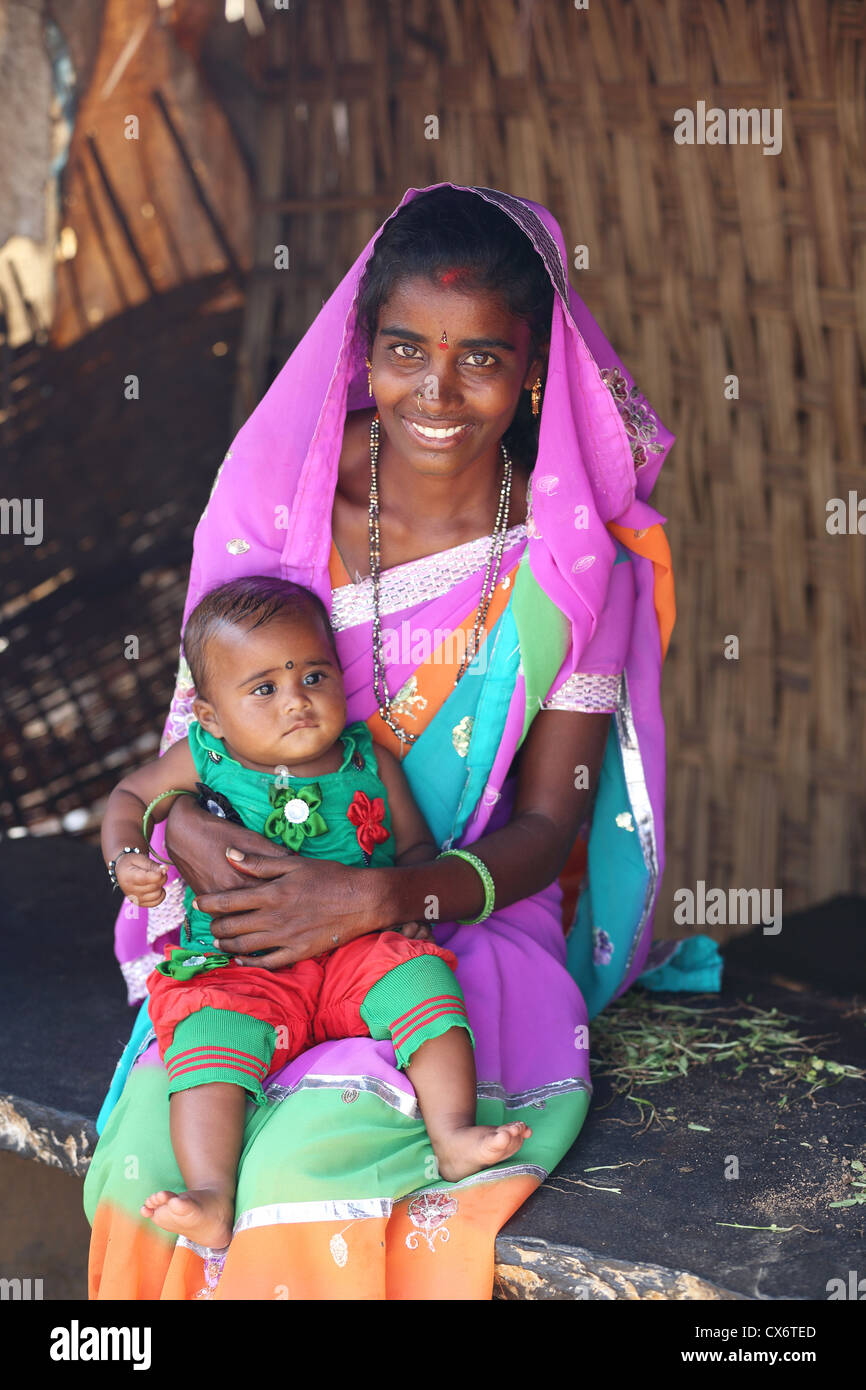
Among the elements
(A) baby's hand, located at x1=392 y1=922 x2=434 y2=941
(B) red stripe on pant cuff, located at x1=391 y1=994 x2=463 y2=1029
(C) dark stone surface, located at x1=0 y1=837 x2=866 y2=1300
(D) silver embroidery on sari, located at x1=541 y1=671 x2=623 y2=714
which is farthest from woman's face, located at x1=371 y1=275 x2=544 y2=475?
(C) dark stone surface, located at x1=0 y1=837 x2=866 y2=1300

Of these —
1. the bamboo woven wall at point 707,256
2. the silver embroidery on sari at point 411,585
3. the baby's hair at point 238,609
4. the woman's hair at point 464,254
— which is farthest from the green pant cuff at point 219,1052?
the bamboo woven wall at point 707,256

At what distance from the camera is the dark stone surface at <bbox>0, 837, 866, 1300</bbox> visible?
1.98m

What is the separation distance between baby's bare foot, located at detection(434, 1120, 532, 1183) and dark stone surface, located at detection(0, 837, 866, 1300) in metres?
0.12

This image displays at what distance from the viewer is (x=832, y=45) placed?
3.72m

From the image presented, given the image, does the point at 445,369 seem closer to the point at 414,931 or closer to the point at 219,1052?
the point at 414,931

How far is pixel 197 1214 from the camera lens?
6.16 ft

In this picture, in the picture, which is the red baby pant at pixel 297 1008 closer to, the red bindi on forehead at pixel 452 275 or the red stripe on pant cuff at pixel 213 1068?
the red stripe on pant cuff at pixel 213 1068

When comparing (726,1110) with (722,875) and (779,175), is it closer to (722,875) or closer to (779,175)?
(722,875)

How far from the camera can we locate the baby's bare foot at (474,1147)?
196 cm

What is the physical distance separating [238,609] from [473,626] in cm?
47

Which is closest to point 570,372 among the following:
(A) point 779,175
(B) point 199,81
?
(A) point 779,175

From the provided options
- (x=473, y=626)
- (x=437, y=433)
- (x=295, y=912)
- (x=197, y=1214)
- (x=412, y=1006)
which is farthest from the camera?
(x=473, y=626)

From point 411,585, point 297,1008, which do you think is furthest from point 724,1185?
point 411,585
